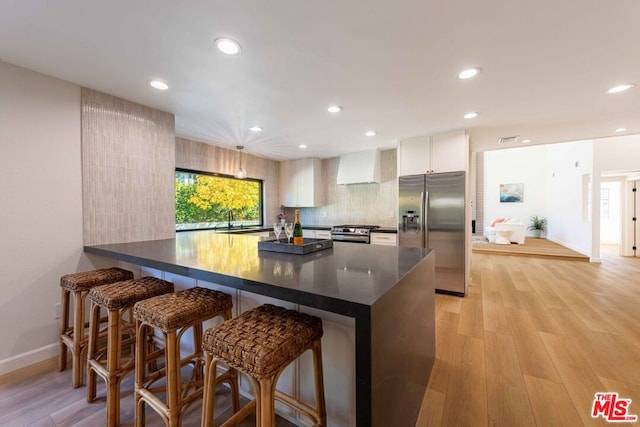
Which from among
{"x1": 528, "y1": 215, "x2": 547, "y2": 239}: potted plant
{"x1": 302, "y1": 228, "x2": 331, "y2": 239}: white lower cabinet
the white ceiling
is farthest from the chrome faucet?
{"x1": 528, "y1": 215, "x2": 547, "y2": 239}: potted plant

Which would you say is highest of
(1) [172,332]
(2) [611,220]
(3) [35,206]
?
(3) [35,206]

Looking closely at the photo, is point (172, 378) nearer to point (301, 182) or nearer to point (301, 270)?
point (301, 270)

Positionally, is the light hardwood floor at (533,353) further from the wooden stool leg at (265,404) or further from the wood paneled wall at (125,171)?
the wood paneled wall at (125,171)

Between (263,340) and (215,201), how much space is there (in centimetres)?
393

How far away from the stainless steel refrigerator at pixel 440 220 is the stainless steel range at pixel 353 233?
0.63m

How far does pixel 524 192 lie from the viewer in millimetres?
9273

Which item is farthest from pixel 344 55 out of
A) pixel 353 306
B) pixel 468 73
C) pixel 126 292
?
pixel 126 292

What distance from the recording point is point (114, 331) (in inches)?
58.9

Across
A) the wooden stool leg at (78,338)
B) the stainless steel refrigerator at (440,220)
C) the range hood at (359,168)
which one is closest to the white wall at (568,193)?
the stainless steel refrigerator at (440,220)

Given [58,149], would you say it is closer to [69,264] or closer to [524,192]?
[69,264]

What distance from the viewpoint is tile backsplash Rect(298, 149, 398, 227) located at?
191 inches

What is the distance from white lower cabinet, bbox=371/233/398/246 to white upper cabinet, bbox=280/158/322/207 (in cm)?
154

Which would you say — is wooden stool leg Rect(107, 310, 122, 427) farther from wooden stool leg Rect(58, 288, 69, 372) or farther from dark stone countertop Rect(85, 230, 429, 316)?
wooden stool leg Rect(58, 288, 69, 372)

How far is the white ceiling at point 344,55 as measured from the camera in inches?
55.1
